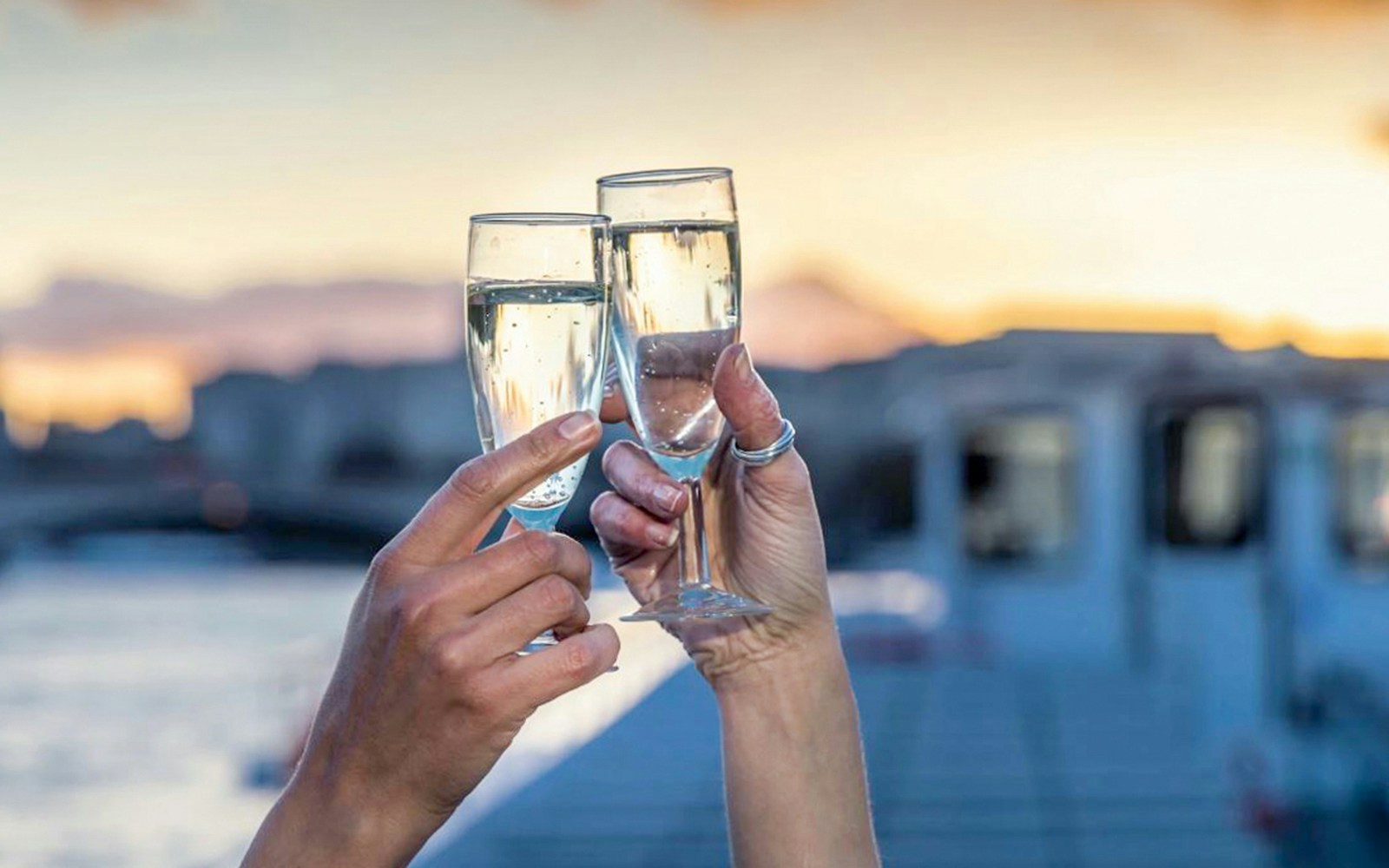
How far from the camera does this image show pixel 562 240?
1378mm

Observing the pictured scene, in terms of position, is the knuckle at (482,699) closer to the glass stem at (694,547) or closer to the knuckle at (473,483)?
the knuckle at (473,483)

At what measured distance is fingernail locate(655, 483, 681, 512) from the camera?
154cm

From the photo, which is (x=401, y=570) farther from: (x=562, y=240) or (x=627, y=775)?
(x=627, y=775)

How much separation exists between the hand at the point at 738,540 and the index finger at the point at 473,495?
351 millimetres

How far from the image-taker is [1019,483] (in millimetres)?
14078

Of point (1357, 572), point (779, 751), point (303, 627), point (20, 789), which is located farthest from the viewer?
point (303, 627)

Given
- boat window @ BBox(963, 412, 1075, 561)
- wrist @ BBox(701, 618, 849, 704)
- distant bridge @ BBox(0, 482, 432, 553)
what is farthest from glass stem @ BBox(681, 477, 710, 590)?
distant bridge @ BBox(0, 482, 432, 553)

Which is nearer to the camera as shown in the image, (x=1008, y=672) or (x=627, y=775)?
(x=627, y=775)

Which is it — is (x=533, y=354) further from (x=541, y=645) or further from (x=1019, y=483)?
(x=1019, y=483)

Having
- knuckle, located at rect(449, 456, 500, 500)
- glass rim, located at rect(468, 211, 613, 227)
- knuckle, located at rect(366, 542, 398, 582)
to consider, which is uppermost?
glass rim, located at rect(468, 211, 613, 227)

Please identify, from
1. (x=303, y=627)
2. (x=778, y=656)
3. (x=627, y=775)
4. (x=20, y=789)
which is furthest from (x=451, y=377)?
(x=778, y=656)

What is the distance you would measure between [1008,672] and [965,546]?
34.8 inches

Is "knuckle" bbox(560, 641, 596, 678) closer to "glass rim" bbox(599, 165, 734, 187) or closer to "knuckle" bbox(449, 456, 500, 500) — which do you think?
"knuckle" bbox(449, 456, 500, 500)

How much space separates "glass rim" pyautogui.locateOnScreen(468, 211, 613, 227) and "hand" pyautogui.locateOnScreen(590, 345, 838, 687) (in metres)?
0.21
